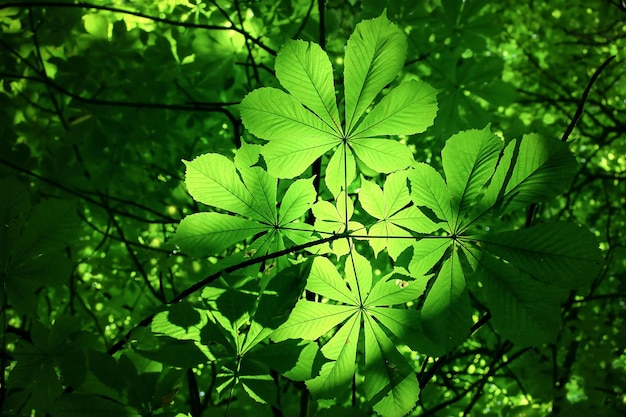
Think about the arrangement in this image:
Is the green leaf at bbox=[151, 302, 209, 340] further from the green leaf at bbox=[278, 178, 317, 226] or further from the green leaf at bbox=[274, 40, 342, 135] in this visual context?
the green leaf at bbox=[274, 40, 342, 135]

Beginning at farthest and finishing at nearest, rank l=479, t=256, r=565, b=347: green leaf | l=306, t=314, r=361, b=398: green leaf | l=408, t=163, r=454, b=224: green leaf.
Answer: l=306, t=314, r=361, b=398: green leaf
l=408, t=163, r=454, b=224: green leaf
l=479, t=256, r=565, b=347: green leaf

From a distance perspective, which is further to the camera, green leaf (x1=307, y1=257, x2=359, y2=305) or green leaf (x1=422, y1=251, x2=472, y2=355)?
green leaf (x1=307, y1=257, x2=359, y2=305)

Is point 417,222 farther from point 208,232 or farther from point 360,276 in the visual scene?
point 208,232

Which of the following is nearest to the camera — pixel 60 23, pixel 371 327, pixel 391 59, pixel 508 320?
pixel 508 320

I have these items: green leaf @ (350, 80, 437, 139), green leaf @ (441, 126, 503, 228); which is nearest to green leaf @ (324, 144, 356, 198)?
green leaf @ (350, 80, 437, 139)

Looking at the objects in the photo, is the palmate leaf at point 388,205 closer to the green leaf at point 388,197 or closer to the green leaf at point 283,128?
the green leaf at point 388,197

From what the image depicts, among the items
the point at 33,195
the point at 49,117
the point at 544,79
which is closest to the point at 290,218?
the point at 33,195

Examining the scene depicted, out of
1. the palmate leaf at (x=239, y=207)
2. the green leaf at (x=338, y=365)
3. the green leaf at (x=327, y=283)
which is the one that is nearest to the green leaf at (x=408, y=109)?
the palmate leaf at (x=239, y=207)

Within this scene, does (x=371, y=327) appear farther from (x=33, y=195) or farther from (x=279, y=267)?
(x=33, y=195)
